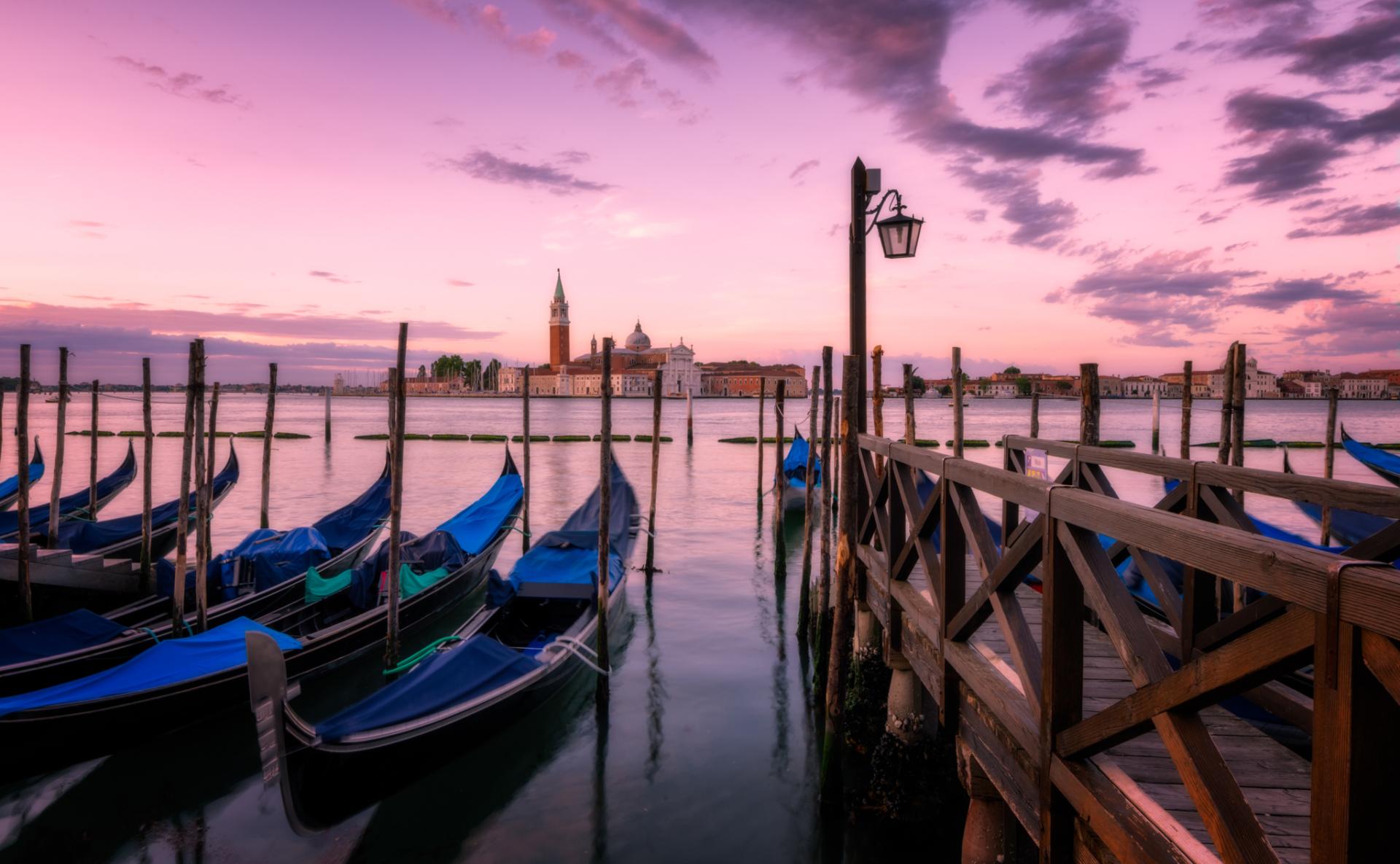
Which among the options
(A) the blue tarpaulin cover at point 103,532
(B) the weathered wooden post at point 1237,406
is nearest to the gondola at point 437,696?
(A) the blue tarpaulin cover at point 103,532

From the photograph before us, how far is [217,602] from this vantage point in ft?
23.4

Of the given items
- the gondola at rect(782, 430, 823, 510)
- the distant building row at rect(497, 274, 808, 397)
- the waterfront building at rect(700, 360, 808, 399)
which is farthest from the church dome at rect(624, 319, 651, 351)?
the gondola at rect(782, 430, 823, 510)

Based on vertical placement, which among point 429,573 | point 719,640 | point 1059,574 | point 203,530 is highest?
point 1059,574

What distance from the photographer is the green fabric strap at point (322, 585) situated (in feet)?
22.4

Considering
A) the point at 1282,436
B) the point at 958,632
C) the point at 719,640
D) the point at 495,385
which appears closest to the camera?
the point at 958,632

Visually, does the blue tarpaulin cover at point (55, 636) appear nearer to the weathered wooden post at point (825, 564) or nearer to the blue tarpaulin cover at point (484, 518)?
the blue tarpaulin cover at point (484, 518)

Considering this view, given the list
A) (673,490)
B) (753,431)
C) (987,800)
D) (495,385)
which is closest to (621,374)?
(495,385)

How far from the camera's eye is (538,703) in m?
5.40

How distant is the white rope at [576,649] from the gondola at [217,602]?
2818 mm

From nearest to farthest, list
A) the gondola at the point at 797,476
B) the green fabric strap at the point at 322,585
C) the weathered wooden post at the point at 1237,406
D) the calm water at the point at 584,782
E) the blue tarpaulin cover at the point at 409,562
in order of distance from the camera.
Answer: the calm water at the point at 584,782 < the weathered wooden post at the point at 1237,406 < the green fabric strap at the point at 322,585 < the blue tarpaulin cover at the point at 409,562 < the gondola at the point at 797,476

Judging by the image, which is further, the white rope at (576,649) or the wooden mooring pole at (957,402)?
the wooden mooring pole at (957,402)

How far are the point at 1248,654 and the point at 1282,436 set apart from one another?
52.2 metres

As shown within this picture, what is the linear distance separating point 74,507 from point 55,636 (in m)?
7.70

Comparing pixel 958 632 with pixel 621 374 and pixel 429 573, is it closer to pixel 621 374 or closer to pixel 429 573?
pixel 429 573
